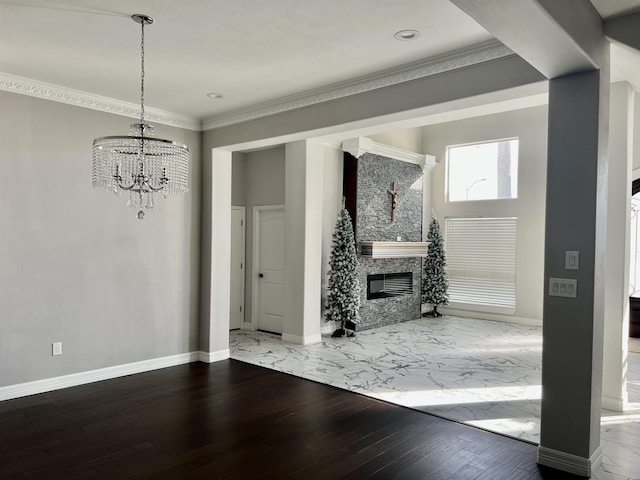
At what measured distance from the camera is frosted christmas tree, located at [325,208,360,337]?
699cm

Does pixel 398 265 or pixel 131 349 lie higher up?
pixel 398 265

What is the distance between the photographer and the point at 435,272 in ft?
29.7

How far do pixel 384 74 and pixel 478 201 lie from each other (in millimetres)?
5631

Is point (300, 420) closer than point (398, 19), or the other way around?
point (398, 19)

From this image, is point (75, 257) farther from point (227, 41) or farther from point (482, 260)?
point (482, 260)

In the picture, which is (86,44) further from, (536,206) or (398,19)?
(536,206)

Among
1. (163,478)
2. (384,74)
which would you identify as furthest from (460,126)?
(163,478)

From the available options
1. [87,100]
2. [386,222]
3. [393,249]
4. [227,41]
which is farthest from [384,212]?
[227,41]

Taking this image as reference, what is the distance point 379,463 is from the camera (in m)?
3.17

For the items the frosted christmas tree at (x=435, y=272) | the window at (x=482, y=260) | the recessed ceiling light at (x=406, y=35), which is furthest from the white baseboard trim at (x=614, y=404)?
the frosted christmas tree at (x=435, y=272)

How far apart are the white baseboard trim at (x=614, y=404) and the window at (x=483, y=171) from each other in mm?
5015

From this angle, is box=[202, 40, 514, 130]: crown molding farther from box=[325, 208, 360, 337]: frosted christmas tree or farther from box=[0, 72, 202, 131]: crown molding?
box=[325, 208, 360, 337]: frosted christmas tree

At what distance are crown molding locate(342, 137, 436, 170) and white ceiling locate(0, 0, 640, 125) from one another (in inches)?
115

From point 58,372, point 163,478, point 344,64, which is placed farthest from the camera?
point 58,372
